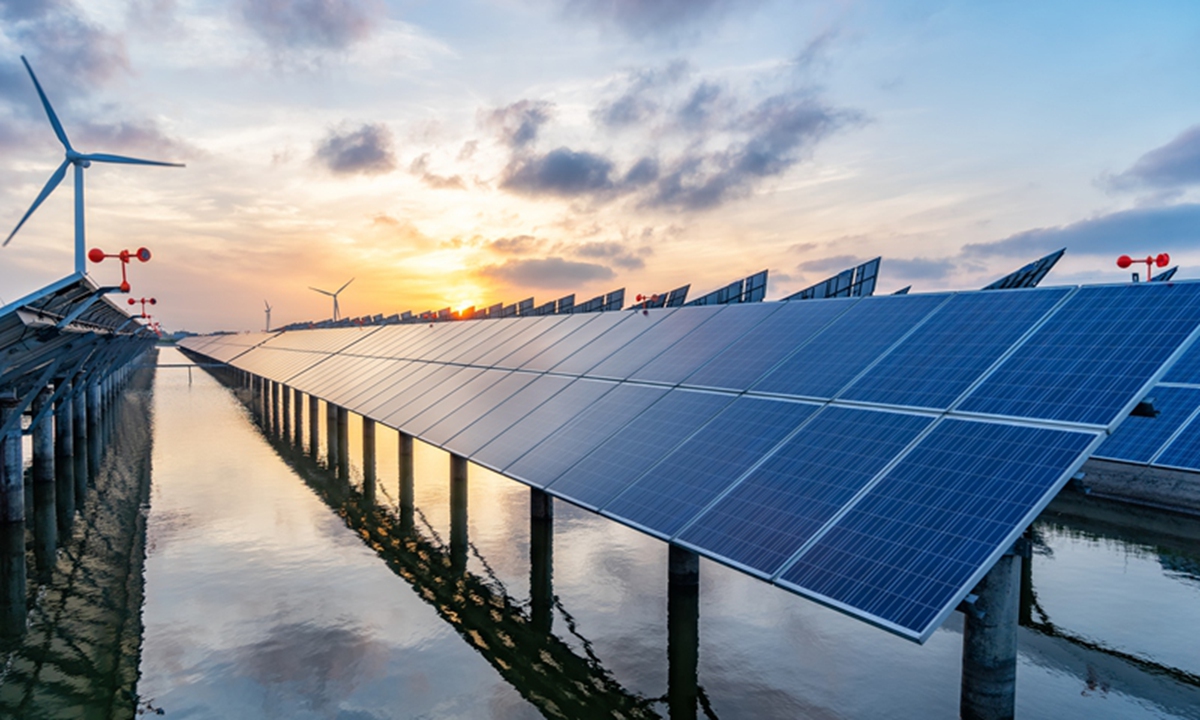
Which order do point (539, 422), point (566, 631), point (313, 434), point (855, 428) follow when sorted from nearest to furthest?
1. point (855, 428)
2. point (566, 631)
3. point (539, 422)
4. point (313, 434)

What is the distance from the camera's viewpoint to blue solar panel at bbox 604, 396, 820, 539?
18000 millimetres

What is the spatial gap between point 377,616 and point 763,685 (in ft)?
40.9

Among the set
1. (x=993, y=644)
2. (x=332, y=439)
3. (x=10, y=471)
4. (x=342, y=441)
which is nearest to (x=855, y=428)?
(x=993, y=644)

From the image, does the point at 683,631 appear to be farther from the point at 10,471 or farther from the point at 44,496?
the point at 44,496

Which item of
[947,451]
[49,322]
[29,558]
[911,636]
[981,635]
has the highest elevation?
[49,322]

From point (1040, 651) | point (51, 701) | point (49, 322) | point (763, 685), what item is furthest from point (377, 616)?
point (1040, 651)

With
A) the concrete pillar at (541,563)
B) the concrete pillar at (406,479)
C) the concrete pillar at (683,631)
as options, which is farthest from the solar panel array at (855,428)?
the concrete pillar at (406,479)

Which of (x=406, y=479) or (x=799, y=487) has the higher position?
(x=799, y=487)

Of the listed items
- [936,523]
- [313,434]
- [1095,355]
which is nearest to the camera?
[936,523]

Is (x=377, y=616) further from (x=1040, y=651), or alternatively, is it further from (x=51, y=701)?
(x=1040, y=651)

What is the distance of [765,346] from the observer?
2508 centimetres

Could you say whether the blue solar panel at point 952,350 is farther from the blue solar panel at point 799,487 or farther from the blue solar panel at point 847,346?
the blue solar panel at point 799,487

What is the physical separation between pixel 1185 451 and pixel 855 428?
28552mm

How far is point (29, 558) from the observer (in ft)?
101
